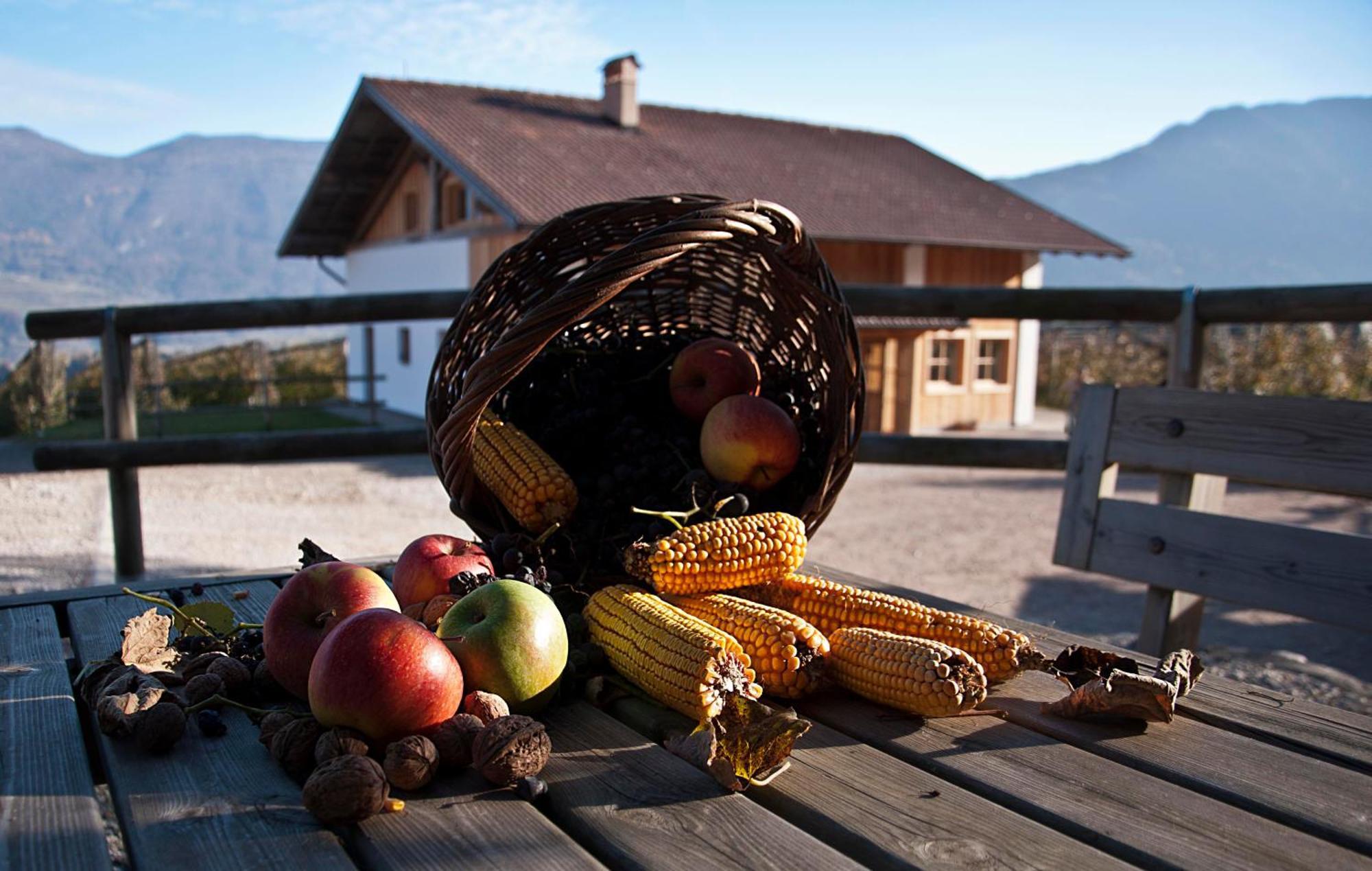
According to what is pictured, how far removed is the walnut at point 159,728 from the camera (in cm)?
107

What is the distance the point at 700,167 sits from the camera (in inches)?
651

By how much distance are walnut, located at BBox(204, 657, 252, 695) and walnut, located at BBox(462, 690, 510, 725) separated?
335 mm

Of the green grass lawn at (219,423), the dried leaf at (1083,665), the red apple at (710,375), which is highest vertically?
the red apple at (710,375)

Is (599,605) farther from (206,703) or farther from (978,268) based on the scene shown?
(978,268)

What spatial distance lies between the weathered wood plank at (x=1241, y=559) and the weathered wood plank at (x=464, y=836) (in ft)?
5.51

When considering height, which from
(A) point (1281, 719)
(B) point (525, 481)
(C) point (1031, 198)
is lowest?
(A) point (1281, 719)

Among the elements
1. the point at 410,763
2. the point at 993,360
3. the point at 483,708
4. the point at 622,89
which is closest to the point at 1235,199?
the point at 993,360

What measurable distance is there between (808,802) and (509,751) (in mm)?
315

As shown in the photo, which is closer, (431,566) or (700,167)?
(431,566)

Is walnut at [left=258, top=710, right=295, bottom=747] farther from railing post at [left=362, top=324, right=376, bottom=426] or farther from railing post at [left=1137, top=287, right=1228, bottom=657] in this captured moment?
railing post at [left=362, top=324, right=376, bottom=426]

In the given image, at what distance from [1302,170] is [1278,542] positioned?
201 m

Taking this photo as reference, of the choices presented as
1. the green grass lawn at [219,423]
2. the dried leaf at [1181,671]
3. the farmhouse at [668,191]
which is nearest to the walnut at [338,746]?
the dried leaf at [1181,671]

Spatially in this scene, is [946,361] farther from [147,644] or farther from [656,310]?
[147,644]

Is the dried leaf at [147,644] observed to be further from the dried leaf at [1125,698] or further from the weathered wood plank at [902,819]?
the dried leaf at [1125,698]
